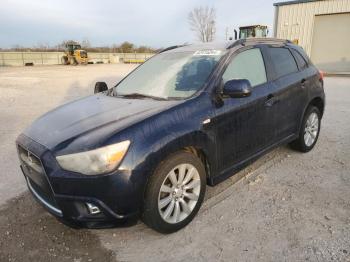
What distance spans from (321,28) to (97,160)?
78.0ft

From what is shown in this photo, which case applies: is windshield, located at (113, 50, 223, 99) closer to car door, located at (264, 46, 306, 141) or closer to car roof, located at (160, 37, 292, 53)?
car roof, located at (160, 37, 292, 53)

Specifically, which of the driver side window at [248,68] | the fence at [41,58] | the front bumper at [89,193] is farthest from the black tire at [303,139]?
the fence at [41,58]

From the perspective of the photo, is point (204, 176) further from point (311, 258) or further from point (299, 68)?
point (299, 68)

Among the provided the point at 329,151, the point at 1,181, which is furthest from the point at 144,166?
the point at 329,151

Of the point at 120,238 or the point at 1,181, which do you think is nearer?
the point at 120,238

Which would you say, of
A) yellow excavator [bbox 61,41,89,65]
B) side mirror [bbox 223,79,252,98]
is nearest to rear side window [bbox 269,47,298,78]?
side mirror [bbox 223,79,252,98]

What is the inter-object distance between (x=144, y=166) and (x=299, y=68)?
10.1 feet

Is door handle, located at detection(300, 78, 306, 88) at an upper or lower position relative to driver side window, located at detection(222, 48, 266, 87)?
lower

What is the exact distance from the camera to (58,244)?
9.16 feet

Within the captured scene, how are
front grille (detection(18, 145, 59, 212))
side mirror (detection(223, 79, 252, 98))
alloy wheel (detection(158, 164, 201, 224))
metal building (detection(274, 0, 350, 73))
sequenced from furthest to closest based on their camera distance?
metal building (detection(274, 0, 350, 73)) → side mirror (detection(223, 79, 252, 98)) → alloy wheel (detection(158, 164, 201, 224)) → front grille (detection(18, 145, 59, 212))

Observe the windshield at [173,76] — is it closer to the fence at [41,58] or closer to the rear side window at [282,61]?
the rear side window at [282,61]

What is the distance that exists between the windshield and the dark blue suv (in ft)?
0.05

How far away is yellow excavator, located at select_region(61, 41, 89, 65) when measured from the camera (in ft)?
134

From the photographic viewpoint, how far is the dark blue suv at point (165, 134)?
7.95 feet
